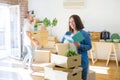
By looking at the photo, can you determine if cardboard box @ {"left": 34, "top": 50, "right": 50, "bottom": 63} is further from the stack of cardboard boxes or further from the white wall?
the stack of cardboard boxes

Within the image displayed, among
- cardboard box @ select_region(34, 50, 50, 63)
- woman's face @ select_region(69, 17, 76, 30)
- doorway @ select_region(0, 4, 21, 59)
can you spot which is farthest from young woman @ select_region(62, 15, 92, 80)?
doorway @ select_region(0, 4, 21, 59)

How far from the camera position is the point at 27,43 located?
193 inches

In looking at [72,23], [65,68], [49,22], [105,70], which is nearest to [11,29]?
[49,22]

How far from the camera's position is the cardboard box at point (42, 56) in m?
6.43

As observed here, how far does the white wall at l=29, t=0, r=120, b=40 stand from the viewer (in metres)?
6.53

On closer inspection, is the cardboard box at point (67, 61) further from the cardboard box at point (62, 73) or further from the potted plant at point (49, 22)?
the potted plant at point (49, 22)

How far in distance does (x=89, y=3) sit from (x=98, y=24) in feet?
2.62

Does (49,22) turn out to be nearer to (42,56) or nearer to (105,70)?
(42,56)

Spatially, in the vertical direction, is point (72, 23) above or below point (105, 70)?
above

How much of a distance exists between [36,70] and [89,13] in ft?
9.30

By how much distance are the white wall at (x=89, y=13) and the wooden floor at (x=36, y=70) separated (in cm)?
129

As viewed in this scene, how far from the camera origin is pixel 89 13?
6.81 m

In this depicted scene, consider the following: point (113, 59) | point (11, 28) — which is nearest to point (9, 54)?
point (11, 28)

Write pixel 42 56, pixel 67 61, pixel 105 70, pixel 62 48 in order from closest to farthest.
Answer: pixel 67 61 < pixel 62 48 < pixel 105 70 < pixel 42 56
